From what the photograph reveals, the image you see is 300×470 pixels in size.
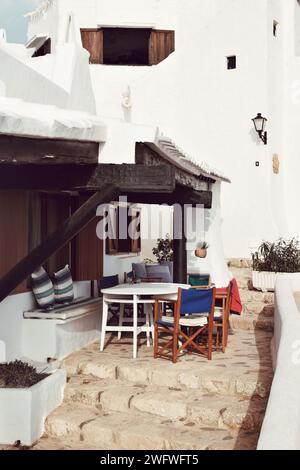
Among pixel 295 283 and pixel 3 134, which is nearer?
pixel 3 134

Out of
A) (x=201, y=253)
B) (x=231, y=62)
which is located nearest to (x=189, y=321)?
(x=201, y=253)

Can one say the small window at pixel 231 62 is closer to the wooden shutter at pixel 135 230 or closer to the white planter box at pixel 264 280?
the wooden shutter at pixel 135 230

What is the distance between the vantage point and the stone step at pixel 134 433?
4875 mm

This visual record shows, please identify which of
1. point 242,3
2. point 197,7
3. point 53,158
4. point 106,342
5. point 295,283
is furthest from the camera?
point 197,7

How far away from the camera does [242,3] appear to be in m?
15.7

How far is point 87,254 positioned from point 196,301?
259cm

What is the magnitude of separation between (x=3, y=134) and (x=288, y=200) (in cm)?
1294

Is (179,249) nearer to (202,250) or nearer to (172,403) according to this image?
(202,250)

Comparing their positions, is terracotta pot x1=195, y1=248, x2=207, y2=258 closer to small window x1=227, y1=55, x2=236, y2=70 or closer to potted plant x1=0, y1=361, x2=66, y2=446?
potted plant x1=0, y1=361, x2=66, y2=446

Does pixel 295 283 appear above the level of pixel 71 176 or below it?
below

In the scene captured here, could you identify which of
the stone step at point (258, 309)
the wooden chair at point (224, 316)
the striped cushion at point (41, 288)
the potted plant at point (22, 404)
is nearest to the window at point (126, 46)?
the stone step at point (258, 309)

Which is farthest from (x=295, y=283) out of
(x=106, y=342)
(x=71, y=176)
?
(x=71, y=176)

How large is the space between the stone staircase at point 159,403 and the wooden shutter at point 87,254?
5.31ft

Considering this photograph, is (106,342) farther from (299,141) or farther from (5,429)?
(299,141)
